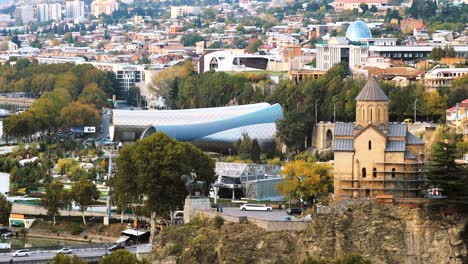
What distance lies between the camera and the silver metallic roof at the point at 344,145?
44.8 m

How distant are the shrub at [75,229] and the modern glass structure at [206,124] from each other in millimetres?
16037

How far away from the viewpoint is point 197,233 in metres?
45.6

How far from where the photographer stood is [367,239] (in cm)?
4300

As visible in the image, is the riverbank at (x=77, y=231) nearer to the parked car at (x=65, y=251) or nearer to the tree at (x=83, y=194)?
the tree at (x=83, y=194)

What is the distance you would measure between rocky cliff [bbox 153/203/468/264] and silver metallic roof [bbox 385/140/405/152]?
1777 millimetres

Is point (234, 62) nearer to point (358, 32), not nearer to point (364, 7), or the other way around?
point (358, 32)

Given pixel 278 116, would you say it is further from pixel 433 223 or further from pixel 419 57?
pixel 433 223

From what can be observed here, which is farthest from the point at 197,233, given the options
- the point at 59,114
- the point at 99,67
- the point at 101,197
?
the point at 99,67

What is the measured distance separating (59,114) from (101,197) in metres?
25.3

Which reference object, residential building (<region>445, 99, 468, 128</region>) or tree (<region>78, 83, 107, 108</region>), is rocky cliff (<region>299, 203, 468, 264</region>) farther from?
tree (<region>78, 83, 107, 108</region>)

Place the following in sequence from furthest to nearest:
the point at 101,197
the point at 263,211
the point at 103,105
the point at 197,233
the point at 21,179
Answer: the point at 103,105 → the point at 21,179 → the point at 101,197 → the point at 263,211 → the point at 197,233

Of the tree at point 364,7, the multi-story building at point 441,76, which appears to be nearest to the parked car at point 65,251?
the multi-story building at point 441,76

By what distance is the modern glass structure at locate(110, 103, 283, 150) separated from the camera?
77.8 meters

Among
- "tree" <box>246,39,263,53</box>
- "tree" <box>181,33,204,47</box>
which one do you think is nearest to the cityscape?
"tree" <box>246,39,263,53</box>
